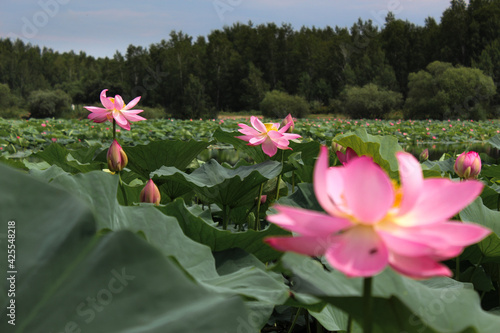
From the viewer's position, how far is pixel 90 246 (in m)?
0.38

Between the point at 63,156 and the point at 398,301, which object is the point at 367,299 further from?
the point at 63,156

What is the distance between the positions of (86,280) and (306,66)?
1184 inches

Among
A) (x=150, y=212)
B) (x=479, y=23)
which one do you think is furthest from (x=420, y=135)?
(x=479, y=23)

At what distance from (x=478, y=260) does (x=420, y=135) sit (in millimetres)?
7102

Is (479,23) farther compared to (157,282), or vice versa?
(479,23)

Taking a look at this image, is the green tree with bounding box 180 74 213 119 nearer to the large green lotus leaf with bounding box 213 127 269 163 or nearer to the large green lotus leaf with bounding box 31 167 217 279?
the large green lotus leaf with bounding box 213 127 269 163

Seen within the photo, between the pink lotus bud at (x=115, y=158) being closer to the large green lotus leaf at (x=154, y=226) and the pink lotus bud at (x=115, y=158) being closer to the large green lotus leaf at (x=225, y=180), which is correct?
the large green lotus leaf at (x=225, y=180)

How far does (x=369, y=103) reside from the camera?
20.0 meters

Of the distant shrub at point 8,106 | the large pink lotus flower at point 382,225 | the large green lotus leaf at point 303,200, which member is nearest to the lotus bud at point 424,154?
the large green lotus leaf at point 303,200

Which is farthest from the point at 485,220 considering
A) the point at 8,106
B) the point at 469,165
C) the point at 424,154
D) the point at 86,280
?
the point at 8,106

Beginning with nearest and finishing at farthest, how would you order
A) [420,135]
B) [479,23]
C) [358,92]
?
1. [420,135]
2. [358,92]
3. [479,23]

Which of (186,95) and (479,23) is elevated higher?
(479,23)

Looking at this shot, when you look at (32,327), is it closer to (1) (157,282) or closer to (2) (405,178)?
(1) (157,282)

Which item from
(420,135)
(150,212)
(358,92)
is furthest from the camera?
(358,92)
